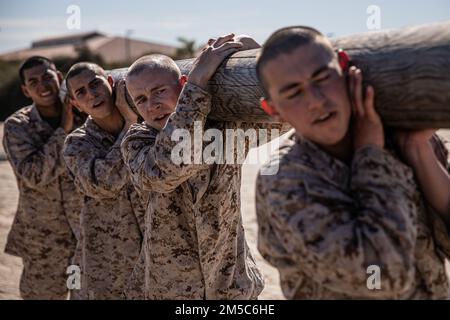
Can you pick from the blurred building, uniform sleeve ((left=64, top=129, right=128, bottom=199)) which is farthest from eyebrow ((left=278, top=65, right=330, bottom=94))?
the blurred building

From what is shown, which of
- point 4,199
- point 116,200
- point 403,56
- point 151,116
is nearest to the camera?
point 403,56

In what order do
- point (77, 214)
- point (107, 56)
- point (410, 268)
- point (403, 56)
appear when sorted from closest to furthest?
point (410, 268), point (403, 56), point (77, 214), point (107, 56)

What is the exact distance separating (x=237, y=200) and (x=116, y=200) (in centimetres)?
106

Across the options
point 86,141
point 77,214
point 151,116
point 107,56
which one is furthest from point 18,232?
point 107,56

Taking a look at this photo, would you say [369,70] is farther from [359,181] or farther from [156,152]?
[156,152]

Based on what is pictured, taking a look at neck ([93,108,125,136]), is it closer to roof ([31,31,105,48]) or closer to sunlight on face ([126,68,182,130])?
sunlight on face ([126,68,182,130])

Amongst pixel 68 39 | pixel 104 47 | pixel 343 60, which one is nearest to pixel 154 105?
pixel 343 60

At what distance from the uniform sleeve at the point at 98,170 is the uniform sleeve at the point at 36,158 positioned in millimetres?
878

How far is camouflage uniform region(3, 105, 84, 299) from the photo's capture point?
453cm

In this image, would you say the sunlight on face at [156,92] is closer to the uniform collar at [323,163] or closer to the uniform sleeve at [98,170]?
the uniform sleeve at [98,170]

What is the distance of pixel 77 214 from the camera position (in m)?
4.75

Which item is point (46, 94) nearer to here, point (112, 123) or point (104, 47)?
point (112, 123)

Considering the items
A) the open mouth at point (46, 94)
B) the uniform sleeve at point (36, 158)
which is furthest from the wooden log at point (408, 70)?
the open mouth at point (46, 94)

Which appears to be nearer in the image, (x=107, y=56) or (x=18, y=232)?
(x=18, y=232)
